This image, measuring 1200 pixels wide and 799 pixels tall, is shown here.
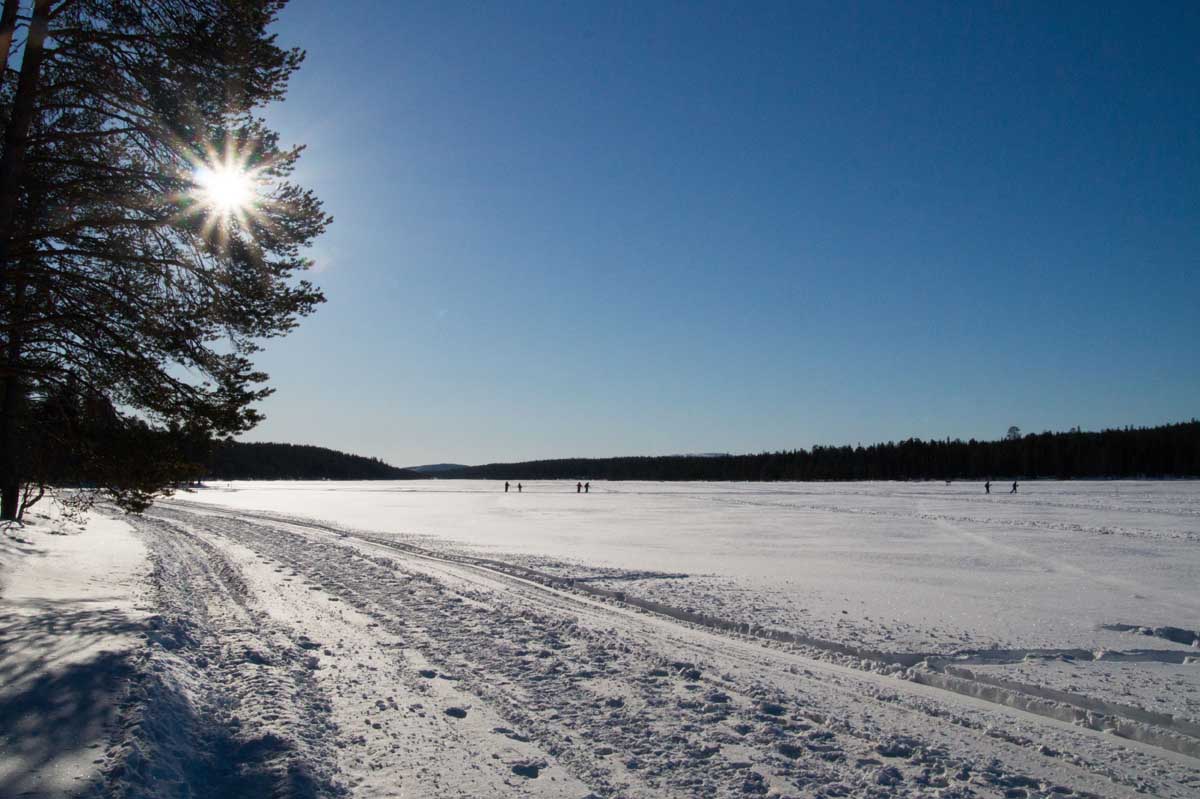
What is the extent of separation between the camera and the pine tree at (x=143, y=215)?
7719 mm

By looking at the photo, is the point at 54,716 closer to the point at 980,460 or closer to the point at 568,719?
the point at 568,719

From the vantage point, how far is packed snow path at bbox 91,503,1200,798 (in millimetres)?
4070

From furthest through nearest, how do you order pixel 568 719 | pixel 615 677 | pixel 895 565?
pixel 895 565 < pixel 615 677 < pixel 568 719

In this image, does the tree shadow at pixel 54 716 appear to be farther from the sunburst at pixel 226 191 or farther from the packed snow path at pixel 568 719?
the sunburst at pixel 226 191

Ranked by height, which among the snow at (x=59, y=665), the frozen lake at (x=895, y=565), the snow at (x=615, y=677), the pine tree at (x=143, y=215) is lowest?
the frozen lake at (x=895, y=565)

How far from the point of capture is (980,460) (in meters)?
113

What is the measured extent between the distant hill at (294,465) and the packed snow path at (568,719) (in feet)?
430

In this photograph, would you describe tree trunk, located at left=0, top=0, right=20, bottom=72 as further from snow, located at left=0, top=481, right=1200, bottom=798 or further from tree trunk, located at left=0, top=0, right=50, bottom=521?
snow, located at left=0, top=481, right=1200, bottom=798

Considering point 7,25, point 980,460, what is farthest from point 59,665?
point 980,460

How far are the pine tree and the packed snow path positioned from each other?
118 inches

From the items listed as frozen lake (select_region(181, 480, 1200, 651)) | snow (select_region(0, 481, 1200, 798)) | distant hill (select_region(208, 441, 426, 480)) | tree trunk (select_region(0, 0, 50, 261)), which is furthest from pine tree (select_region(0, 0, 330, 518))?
distant hill (select_region(208, 441, 426, 480))

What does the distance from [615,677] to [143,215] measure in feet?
25.7

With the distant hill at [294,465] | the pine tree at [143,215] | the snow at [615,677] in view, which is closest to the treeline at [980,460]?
the distant hill at [294,465]

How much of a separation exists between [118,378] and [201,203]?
263 centimetres
